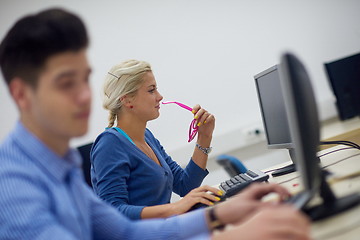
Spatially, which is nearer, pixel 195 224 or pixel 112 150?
pixel 195 224

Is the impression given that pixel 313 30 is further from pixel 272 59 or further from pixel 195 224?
pixel 195 224

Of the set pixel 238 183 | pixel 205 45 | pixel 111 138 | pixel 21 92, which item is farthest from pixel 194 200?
pixel 205 45

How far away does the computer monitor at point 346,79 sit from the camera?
274 cm

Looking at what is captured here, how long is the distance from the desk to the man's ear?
2.13 ft

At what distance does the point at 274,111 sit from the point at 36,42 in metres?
1.26

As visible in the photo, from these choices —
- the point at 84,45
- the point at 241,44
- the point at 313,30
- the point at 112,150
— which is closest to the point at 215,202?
the point at 112,150

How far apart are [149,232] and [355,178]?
66 centimetres

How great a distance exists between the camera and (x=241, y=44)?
133 inches

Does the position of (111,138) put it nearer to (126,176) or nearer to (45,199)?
(126,176)

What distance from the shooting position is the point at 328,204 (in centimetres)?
100

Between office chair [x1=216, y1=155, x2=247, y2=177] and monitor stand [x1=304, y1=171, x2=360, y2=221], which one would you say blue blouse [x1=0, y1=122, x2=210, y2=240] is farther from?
office chair [x1=216, y1=155, x2=247, y2=177]

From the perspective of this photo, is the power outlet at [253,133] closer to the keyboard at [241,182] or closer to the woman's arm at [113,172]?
the keyboard at [241,182]

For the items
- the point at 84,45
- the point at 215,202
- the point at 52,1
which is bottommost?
the point at 215,202

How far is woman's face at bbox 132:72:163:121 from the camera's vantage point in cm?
183
